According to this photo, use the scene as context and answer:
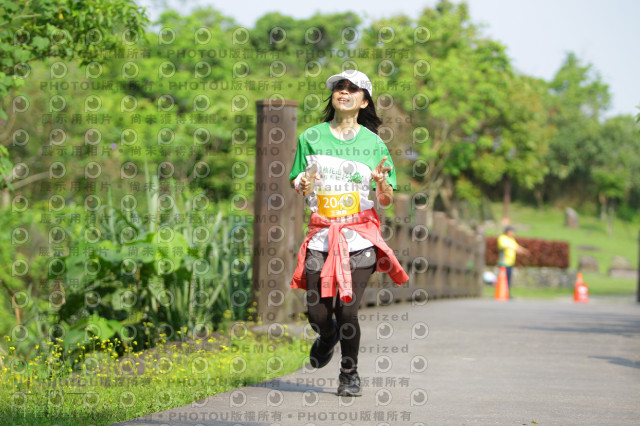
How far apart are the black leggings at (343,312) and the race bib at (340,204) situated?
1.03ft

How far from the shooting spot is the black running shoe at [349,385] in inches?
194

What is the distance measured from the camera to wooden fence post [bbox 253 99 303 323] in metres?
7.36

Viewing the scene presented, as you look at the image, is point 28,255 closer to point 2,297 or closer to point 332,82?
point 2,297

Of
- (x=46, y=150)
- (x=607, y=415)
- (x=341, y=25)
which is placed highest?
(x=341, y=25)

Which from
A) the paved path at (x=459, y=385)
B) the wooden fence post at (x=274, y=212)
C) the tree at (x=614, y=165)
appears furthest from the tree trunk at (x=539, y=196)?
the wooden fence post at (x=274, y=212)

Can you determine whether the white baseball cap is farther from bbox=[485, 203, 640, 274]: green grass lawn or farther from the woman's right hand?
bbox=[485, 203, 640, 274]: green grass lawn

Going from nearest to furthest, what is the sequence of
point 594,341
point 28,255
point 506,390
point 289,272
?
point 506,390 < point 289,272 < point 594,341 < point 28,255

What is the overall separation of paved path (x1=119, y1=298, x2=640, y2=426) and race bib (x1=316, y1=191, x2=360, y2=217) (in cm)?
96

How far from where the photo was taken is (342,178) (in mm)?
4996

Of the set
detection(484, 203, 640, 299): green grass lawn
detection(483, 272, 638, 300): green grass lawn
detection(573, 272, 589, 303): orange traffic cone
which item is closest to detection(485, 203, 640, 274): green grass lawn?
detection(484, 203, 640, 299): green grass lawn

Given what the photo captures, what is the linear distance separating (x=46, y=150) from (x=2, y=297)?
8.74m

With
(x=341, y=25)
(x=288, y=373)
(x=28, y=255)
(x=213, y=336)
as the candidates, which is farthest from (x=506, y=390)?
(x=341, y=25)

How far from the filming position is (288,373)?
5.87 metres

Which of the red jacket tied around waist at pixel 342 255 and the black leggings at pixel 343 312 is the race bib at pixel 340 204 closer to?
the red jacket tied around waist at pixel 342 255
